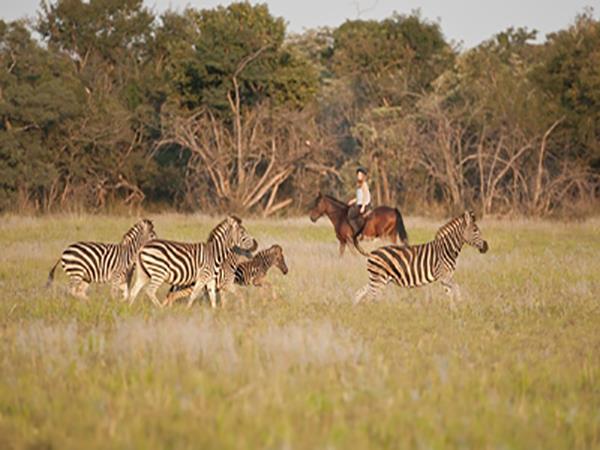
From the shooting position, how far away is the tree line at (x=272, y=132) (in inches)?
1380

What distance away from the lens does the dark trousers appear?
69.6ft

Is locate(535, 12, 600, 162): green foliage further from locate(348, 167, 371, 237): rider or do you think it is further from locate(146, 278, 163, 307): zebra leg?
locate(146, 278, 163, 307): zebra leg

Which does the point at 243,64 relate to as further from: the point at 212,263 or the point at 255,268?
the point at 212,263

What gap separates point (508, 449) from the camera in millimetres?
5414

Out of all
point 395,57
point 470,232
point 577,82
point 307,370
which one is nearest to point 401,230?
point 470,232

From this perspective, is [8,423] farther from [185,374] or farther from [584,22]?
[584,22]

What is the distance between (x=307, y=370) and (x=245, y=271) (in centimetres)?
587

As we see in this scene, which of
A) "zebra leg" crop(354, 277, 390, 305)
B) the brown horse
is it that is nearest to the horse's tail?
the brown horse

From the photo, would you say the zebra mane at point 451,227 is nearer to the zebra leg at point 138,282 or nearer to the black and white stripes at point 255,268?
the black and white stripes at point 255,268

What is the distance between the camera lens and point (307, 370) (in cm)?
771

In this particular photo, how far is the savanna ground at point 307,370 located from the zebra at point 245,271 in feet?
0.97

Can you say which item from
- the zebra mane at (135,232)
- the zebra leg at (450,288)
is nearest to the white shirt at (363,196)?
the zebra mane at (135,232)

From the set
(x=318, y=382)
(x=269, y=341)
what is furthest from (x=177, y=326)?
(x=318, y=382)

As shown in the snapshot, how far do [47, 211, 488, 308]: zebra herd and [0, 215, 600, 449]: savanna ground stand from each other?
0.32 m
